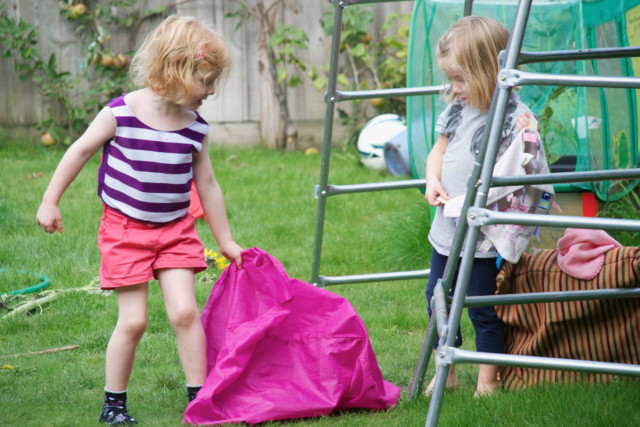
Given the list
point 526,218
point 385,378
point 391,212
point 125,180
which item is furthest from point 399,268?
point 526,218

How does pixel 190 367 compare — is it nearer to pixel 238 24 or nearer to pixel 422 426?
pixel 422 426

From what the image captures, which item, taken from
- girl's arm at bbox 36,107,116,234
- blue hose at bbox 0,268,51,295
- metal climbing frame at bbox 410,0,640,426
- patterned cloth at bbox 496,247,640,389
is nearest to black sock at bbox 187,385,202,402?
girl's arm at bbox 36,107,116,234

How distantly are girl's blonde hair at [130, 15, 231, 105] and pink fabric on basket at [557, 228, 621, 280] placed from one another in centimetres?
121

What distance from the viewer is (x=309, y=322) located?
277 cm

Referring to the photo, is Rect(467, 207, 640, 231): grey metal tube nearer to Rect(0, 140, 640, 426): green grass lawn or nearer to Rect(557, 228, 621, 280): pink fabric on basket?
Rect(0, 140, 640, 426): green grass lawn

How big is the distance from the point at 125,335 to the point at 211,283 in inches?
66.0

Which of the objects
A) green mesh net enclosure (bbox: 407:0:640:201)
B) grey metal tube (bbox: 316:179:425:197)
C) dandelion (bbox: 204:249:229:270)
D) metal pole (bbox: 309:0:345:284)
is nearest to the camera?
metal pole (bbox: 309:0:345:284)

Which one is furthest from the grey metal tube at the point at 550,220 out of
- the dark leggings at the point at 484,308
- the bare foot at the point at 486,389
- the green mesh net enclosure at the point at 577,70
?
the green mesh net enclosure at the point at 577,70

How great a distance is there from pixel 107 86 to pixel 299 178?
1956 millimetres

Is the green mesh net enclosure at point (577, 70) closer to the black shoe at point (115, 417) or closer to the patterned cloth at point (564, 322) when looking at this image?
the patterned cloth at point (564, 322)

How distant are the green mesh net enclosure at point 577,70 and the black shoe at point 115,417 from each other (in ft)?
6.03

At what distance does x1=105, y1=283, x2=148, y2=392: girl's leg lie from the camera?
2.66 meters

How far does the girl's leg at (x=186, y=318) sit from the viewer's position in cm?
265

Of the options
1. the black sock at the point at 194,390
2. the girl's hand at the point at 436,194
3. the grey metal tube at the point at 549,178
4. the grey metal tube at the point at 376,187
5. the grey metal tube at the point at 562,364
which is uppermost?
the grey metal tube at the point at 549,178
